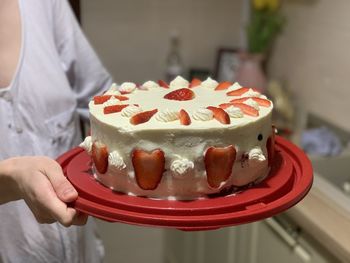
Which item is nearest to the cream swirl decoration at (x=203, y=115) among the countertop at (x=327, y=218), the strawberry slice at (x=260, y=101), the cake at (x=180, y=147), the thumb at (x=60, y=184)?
the cake at (x=180, y=147)

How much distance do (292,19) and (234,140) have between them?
4.24ft

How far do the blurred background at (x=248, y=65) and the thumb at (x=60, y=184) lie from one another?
2.44ft

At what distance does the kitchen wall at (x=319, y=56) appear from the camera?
160 cm

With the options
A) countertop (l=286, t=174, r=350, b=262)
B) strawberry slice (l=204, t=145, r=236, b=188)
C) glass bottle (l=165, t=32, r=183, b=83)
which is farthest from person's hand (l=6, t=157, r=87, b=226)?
glass bottle (l=165, t=32, r=183, b=83)

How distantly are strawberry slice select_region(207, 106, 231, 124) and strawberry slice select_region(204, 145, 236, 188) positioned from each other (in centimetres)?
4

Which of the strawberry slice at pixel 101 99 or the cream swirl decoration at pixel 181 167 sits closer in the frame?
the cream swirl decoration at pixel 181 167

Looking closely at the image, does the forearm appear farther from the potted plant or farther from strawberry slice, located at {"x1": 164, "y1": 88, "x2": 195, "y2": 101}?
the potted plant

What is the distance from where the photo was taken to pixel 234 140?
2.42 ft

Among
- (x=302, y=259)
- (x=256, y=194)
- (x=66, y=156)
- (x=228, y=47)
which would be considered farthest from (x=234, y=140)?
(x=228, y=47)

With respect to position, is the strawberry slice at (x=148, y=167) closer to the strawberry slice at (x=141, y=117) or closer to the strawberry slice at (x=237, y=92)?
the strawberry slice at (x=141, y=117)

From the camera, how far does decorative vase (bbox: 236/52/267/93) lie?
1951 millimetres

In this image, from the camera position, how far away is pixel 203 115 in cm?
73

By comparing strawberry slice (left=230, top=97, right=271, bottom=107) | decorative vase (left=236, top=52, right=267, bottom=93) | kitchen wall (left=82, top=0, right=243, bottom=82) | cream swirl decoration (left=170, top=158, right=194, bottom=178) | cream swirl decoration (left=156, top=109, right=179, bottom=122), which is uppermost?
cream swirl decoration (left=156, top=109, right=179, bottom=122)

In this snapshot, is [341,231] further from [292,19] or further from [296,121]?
[292,19]
